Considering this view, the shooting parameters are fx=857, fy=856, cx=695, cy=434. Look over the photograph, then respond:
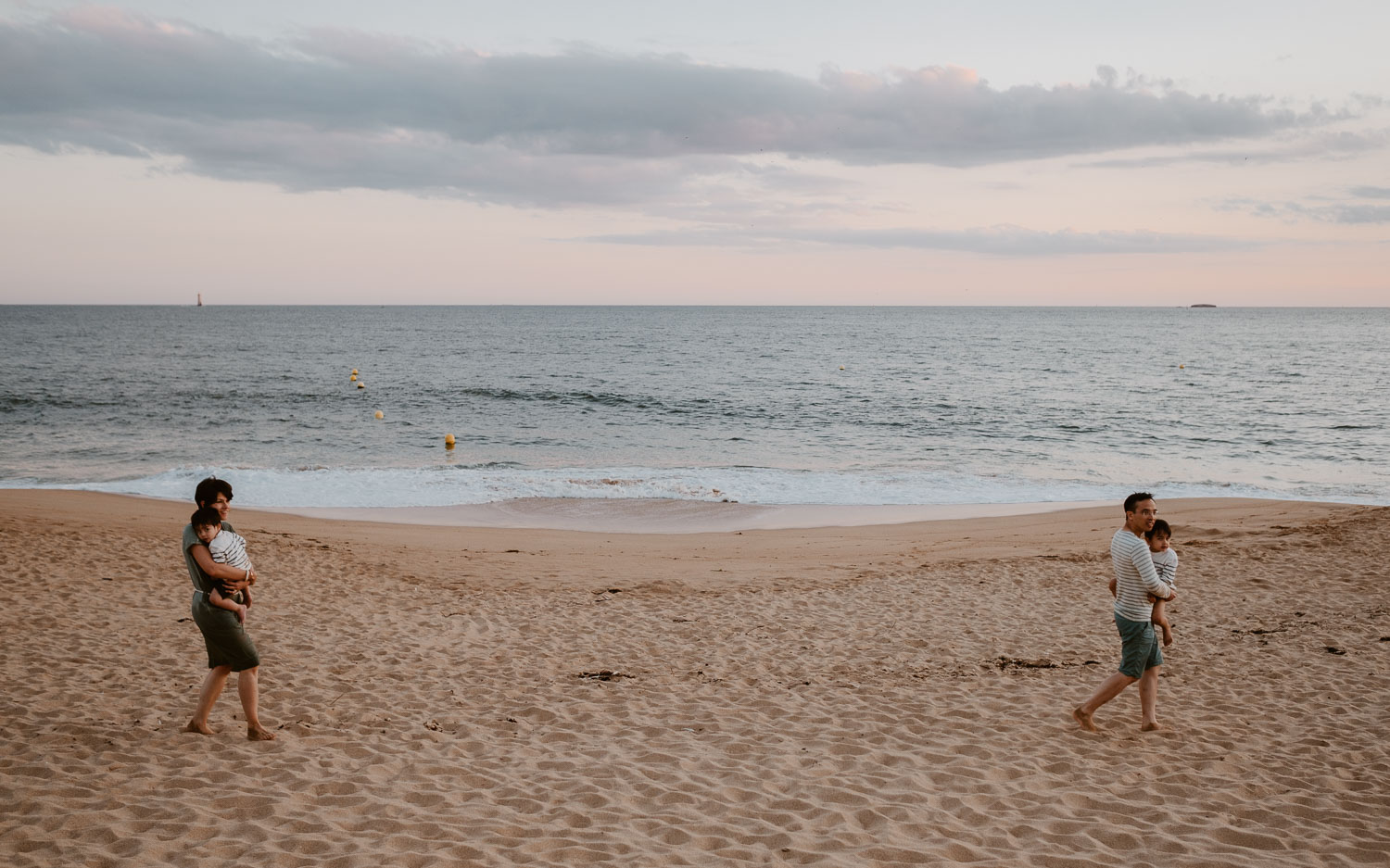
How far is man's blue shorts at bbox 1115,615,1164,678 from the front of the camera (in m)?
5.88

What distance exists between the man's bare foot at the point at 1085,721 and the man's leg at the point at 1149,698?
346 millimetres

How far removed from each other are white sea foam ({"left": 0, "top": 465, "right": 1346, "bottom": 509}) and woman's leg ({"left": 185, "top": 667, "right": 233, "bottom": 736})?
11747 mm

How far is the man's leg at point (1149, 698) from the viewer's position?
6121mm

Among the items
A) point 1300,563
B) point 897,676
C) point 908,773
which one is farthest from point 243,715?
point 1300,563

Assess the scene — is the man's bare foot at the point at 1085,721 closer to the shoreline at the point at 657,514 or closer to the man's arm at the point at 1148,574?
the man's arm at the point at 1148,574

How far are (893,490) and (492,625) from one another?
12.1m

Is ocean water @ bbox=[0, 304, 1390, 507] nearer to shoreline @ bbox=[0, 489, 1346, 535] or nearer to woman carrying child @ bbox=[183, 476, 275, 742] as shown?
shoreline @ bbox=[0, 489, 1346, 535]

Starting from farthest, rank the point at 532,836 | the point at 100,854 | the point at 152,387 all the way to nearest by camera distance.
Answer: the point at 152,387 → the point at 532,836 → the point at 100,854

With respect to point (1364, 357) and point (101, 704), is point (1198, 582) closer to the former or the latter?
point (101, 704)

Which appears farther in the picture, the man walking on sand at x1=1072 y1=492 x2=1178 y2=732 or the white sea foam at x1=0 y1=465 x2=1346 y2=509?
the white sea foam at x1=0 y1=465 x2=1346 y2=509

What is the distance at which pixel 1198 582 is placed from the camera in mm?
10461

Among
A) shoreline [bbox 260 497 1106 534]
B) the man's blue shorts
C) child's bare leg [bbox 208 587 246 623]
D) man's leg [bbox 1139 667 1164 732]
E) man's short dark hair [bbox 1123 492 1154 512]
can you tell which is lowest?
shoreline [bbox 260 497 1106 534]

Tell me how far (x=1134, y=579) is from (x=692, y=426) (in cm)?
2505

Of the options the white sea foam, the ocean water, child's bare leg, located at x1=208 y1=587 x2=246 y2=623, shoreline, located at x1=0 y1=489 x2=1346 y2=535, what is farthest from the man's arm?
the ocean water
